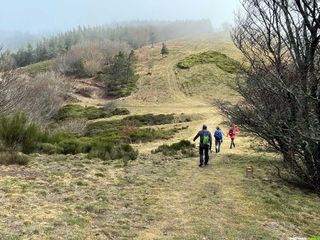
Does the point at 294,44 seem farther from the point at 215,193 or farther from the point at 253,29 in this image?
the point at 215,193

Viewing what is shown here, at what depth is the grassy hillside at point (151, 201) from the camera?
7527mm

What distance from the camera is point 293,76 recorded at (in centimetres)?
1229

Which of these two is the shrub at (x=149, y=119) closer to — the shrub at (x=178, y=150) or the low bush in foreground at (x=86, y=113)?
the low bush in foreground at (x=86, y=113)

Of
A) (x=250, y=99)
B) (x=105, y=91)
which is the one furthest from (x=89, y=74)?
(x=250, y=99)

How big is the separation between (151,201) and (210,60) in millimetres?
84029

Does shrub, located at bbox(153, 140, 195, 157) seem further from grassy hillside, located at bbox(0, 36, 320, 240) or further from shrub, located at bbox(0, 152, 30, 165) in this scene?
shrub, located at bbox(0, 152, 30, 165)

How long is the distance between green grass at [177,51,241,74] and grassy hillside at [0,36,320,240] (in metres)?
70.5

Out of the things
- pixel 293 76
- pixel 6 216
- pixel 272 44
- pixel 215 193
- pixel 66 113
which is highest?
pixel 272 44

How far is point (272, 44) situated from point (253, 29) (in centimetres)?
95

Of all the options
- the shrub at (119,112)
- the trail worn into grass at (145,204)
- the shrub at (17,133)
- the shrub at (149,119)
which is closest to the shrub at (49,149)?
the shrub at (17,133)

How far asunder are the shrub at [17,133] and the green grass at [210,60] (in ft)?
231

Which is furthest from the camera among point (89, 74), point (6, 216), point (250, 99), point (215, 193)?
point (89, 74)

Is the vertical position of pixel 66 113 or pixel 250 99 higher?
pixel 250 99

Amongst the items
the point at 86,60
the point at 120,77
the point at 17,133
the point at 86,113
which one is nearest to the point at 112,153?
the point at 17,133
